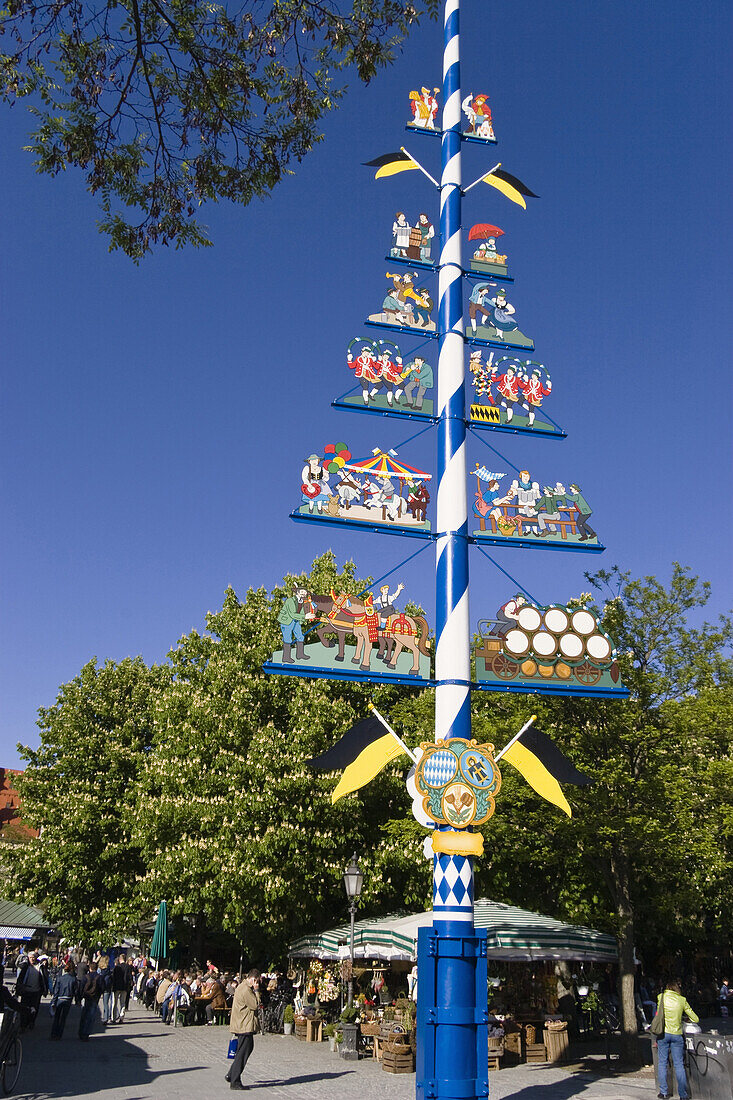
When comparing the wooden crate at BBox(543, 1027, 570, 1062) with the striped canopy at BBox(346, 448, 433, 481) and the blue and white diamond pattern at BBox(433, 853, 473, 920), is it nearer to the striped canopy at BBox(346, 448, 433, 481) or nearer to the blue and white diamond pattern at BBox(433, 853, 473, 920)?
the blue and white diamond pattern at BBox(433, 853, 473, 920)

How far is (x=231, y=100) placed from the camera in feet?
26.9

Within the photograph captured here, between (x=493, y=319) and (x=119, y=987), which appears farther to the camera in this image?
(x=119, y=987)

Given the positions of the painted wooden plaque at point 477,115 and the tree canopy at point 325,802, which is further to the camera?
the tree canopy at point 325,802

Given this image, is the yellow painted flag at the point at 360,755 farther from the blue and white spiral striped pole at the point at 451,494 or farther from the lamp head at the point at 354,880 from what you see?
the lamp head at the point at 354,880

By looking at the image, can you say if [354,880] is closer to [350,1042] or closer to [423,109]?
[350,1042]

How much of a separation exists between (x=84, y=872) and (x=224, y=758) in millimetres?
10311

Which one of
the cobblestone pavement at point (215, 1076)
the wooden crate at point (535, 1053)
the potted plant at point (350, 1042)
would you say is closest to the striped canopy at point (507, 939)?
the potted plant at point (350, 1042)

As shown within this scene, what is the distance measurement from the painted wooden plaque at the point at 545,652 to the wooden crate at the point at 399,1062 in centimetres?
903


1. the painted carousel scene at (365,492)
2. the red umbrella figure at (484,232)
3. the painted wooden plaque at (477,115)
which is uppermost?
the painted wooden plaque at (477,115)

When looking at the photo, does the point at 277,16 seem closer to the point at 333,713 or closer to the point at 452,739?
the point at 452,739

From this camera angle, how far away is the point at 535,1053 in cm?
1748

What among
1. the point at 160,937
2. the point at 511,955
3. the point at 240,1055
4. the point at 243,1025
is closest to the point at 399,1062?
the point at 511,955

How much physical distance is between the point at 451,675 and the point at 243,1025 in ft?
22.8

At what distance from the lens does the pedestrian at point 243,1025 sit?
12.7 metres
